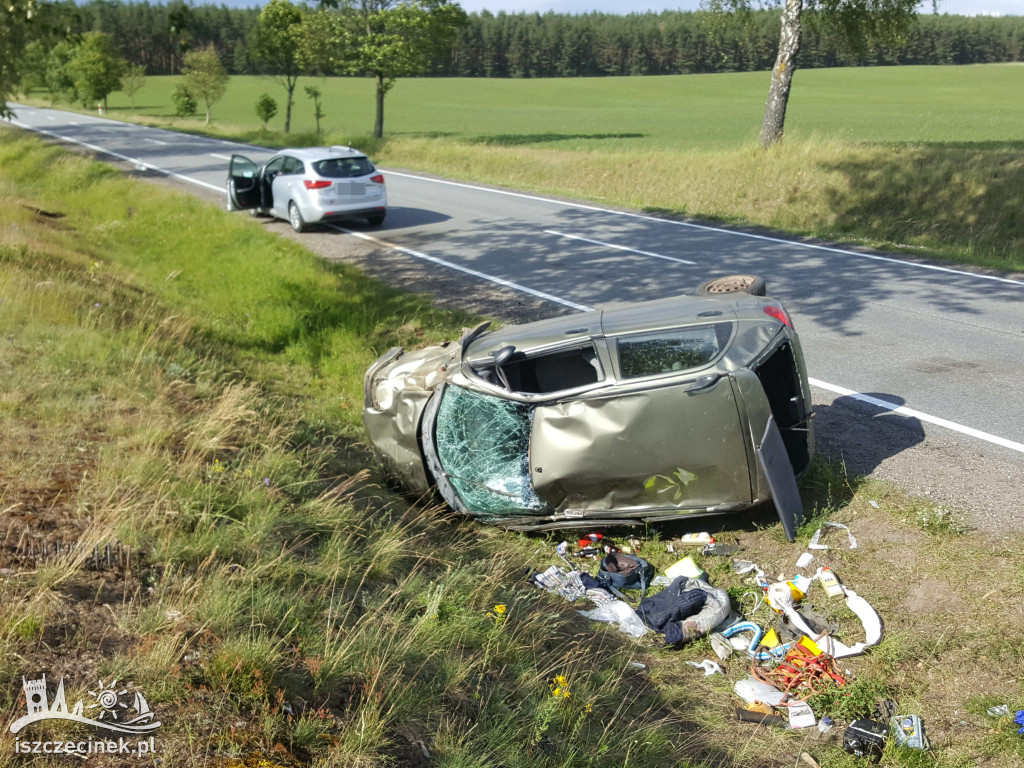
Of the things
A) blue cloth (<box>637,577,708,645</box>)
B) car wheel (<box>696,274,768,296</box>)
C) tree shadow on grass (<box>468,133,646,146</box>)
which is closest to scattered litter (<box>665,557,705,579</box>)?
blue cloth (<box>637,577,708,645</box>)

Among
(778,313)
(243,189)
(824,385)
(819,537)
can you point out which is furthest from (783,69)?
(819,537)

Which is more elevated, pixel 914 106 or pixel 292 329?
pixel 914 106

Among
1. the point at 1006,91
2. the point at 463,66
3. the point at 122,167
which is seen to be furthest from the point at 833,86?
the point at 122,167

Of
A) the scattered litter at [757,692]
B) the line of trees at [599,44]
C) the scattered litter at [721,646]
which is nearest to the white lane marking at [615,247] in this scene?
the scattered litter at [721,646]

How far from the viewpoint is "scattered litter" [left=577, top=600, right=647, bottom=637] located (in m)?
5.10

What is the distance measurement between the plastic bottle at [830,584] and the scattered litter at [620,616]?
1145 millimetres

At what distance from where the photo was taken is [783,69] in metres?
20.6

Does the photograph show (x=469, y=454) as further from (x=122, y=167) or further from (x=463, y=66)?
(x=463, y=66)

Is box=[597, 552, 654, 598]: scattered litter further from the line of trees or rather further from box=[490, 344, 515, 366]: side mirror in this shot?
the line of trees

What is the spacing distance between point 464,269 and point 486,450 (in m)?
7.67

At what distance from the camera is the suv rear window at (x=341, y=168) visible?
16219 mm

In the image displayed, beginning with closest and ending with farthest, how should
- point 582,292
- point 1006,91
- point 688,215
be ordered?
point 582,292 < point 688,215 < point 1006,91

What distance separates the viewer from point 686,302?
6.58 m

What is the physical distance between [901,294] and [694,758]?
28.2 feet
